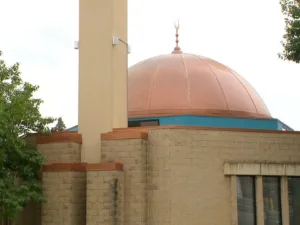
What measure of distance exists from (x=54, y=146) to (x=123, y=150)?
1909mm

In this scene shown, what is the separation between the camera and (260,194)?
15.2 m

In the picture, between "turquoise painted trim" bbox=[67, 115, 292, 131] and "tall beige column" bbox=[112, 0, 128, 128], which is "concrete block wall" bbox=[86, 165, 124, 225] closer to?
"tall beige column" bbox=[112, 0, 128, 128]

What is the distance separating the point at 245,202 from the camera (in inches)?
605

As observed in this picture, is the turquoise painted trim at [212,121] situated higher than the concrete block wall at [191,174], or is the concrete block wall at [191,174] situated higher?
the turquoise painted trim at [212,121]

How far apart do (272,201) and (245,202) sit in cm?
73

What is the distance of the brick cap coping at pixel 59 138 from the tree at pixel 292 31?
5.67 meters

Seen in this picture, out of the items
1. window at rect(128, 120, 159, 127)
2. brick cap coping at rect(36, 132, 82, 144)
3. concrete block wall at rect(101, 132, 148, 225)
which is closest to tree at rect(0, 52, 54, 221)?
brick cap coping at rect(36, 132, 82, 144)

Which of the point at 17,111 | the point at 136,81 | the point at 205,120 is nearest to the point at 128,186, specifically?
the point at 17,111

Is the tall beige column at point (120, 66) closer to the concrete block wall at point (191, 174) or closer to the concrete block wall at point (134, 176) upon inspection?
the concrete block wall at point (134, 176)

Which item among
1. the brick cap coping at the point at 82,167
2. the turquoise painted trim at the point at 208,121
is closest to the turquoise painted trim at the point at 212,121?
the turquoise painted trim at the point at 208,121

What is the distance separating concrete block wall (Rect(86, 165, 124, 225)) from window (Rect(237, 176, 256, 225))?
293cm

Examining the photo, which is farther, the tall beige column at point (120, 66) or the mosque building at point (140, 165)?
the tall beige column at point (120, 66)

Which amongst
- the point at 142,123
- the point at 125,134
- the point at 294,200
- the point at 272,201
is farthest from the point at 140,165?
the point at 142,123

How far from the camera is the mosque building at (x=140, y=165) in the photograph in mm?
14922
